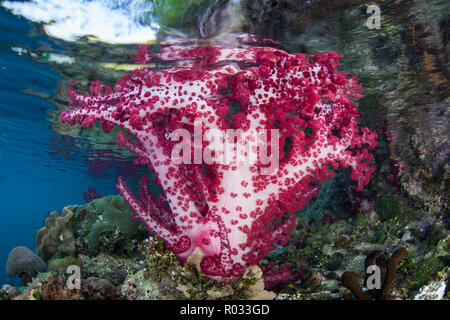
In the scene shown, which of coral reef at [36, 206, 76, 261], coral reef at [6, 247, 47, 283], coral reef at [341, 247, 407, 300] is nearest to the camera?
coral reef at [341, 247, 407, 300]

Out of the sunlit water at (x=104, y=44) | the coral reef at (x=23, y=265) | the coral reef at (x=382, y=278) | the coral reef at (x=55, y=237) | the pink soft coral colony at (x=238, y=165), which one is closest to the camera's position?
the coral reef at (x=382, y=278)

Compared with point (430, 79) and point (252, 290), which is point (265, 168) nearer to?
point (252, 290)

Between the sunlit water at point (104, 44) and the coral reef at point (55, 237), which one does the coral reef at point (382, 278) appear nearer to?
the sunlit water at point (104, 44)

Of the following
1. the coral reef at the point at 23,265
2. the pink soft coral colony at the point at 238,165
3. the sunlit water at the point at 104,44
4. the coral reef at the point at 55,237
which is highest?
the sunlit water at the point at 104,44

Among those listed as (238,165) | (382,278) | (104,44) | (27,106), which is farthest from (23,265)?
(27,106)

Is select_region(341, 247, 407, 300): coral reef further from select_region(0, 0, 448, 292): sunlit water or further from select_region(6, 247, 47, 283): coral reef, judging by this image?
select_region(6, 247, 47, 283): coral reef

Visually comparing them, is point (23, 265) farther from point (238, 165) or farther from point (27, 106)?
point (27, 106)

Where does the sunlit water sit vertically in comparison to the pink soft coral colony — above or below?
above

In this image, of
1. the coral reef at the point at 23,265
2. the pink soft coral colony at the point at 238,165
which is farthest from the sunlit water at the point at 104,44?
the pink soft coral colony at the point at 238,165

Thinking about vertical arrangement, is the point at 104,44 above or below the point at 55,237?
above

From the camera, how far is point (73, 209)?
26.8 ft

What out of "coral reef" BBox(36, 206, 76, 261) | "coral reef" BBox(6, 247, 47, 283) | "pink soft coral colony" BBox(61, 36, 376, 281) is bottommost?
"coral reef" BBox(6, 247, 47, 283)

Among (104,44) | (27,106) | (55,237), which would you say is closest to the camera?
(104,44)

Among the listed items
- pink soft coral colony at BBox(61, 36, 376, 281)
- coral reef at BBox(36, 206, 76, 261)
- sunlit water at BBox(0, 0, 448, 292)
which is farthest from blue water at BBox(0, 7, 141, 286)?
pink soft coral colony at BBox(61, 36, 376, 281)
